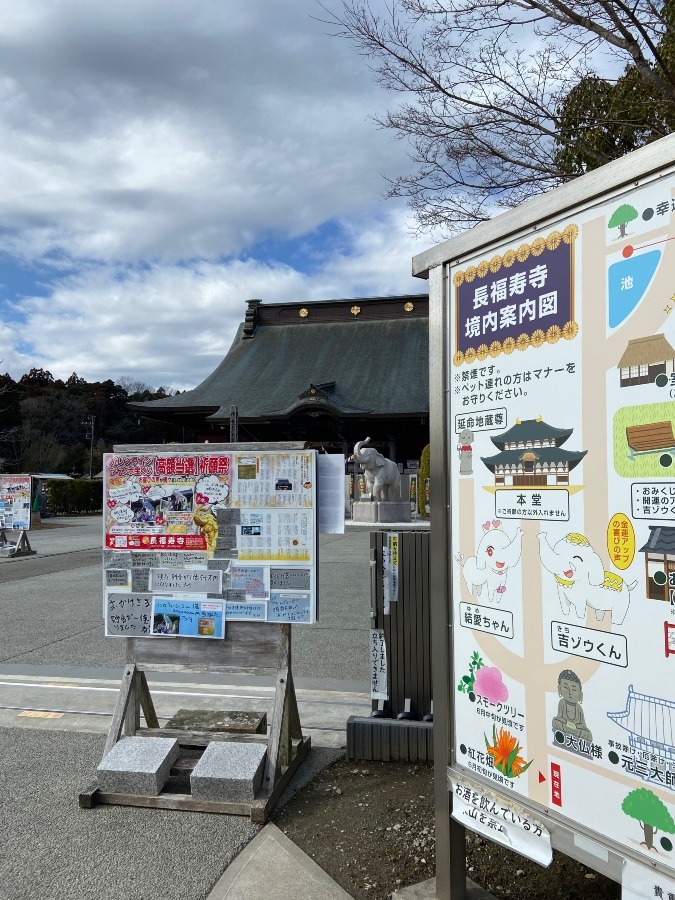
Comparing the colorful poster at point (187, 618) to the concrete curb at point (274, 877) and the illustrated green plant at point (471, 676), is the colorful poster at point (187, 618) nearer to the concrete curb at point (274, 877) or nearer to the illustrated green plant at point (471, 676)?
the concrete curb at point (274, 877)

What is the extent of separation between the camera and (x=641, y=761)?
5.90 ft

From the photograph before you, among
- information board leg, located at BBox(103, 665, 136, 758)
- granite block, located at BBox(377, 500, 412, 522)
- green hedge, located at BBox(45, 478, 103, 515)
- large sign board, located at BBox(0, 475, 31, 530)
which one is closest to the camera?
information board leg, located at BBox(103, 665, 136, 758)

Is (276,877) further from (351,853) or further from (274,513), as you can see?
(274,513)

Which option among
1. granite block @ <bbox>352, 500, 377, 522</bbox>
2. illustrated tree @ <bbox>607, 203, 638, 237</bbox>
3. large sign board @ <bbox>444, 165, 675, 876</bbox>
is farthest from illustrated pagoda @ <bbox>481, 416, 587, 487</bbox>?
granite block @ <bbox>352, 500, 377, 522</bbox>

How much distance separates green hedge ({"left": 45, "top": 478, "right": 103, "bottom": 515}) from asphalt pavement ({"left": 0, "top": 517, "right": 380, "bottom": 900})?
73.7ft

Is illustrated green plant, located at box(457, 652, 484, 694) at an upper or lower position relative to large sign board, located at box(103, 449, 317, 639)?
lower

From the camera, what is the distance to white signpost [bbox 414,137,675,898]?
1.76 metres

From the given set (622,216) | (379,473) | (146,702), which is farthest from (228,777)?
(379,473)

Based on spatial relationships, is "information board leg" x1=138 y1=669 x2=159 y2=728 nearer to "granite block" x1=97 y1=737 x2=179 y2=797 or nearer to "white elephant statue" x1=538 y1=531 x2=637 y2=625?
"granite block" x1=97 y1=737 x2=179 y2=797

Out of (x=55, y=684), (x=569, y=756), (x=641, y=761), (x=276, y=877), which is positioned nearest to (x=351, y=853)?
(x=276, y=877)

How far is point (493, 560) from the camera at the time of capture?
2.23 meters

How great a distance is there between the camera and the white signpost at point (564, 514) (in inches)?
69.2

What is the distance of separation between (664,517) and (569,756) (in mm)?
769

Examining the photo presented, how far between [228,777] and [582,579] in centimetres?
216
